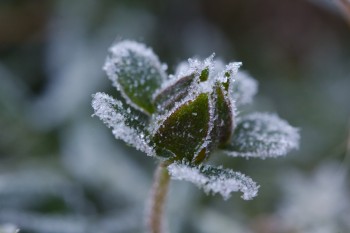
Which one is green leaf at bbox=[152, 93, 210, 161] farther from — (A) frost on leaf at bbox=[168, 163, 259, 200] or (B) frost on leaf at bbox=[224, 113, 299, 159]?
(B) frost on leaf at bbox=[224, 113, 299, 159]

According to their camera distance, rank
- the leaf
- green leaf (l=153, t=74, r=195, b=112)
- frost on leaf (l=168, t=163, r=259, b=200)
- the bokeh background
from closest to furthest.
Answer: frost on leaf (l=168, t=163, r=259, b=200)
green leaf (l=153, t=74, r=195, b=112)
the leaf
the bokeh background

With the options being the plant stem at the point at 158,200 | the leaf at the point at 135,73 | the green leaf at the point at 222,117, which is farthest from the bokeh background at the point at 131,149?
the green leaf at the point at 222,117

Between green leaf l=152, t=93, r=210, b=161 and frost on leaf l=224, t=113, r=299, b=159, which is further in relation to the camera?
frost on leaf l=224, t=113, r=299, b=159

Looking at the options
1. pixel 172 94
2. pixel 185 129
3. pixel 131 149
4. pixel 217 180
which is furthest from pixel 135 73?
pixel 131 149

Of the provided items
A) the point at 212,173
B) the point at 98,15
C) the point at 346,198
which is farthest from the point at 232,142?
the point at 98,15

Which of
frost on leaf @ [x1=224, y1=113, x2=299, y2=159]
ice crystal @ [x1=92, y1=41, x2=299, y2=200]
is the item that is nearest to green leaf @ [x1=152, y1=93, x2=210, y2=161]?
ice crystal @ [x1=92, y1=41, x2=299, y2=200]

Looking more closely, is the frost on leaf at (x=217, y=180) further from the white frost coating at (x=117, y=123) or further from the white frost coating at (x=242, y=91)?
the white frost coating at (x=242, y=91)

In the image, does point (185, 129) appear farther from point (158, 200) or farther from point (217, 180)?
point (158, 200)

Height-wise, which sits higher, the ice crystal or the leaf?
the leaf
